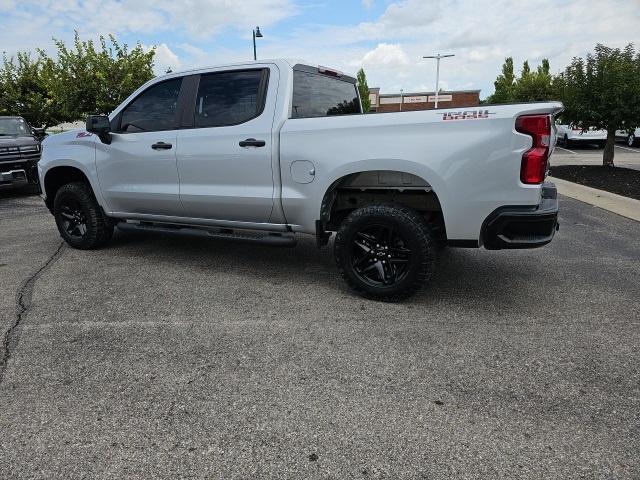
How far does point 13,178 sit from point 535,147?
10382 mm

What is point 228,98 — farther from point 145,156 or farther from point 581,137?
point 581,137

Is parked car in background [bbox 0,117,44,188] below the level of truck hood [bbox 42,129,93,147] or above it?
below

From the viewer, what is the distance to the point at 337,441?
2369 millimetres

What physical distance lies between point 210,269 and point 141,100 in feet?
6.30

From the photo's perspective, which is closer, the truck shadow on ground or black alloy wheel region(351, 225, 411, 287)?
black alloy wheel region(351, 225, 411, 287)

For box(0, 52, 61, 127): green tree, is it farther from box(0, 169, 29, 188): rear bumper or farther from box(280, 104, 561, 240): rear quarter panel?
box(280, 104, 561, 240): rear quarter panel

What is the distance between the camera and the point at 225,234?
4824 millimetres

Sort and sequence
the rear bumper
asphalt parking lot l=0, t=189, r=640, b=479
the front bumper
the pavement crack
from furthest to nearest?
the rear bumper < the front bumper < the pavement crack < asphalt parking lot l=0, t=189, r=640, b=479

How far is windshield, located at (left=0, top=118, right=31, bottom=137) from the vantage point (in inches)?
445

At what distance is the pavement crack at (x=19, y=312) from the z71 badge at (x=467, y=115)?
3374 millimetres

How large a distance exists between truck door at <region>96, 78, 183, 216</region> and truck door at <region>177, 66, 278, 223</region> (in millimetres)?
199

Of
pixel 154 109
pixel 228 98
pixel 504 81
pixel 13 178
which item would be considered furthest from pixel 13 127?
pixel 504 81

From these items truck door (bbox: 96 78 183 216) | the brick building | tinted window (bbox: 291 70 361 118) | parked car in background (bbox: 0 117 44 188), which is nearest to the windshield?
parked car in background (bbox: 0 117 44 188)

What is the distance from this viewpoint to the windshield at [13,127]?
11297 mm
